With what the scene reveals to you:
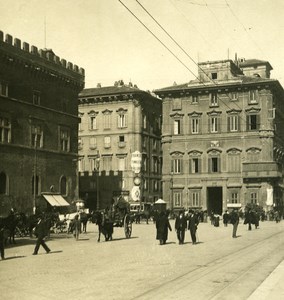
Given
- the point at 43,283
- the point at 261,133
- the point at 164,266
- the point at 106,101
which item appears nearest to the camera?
the point at 43,283

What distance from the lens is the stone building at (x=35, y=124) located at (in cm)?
3731

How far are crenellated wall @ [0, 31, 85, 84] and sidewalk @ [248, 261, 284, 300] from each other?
1129 inches

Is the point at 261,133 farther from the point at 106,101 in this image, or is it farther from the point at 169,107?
the point at 106,101

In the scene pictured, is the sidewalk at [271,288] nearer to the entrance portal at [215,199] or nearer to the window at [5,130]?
the window at [5,130]

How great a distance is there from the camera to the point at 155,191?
212ft

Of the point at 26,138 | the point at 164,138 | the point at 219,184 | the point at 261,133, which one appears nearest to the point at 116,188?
the point at 164,138

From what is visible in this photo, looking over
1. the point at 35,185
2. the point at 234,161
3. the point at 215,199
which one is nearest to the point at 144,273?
the point at 35,185

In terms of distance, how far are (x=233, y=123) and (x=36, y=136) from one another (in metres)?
23.9

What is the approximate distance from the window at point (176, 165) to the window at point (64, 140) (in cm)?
1726

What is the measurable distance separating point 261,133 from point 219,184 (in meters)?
6.84

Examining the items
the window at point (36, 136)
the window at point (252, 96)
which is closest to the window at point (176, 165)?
the window at point (252, 96)

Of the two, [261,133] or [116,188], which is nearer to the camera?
[261,133]

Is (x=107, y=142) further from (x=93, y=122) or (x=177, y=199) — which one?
(x=177, y=199)

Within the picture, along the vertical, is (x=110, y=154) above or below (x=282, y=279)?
above
